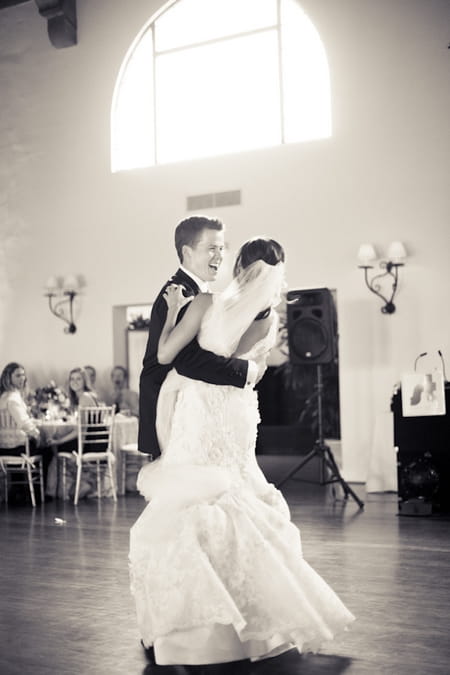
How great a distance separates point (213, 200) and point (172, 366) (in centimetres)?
593

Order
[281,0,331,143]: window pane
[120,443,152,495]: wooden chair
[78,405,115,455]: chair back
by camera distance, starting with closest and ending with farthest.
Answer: [78,405,115,455]: chair back
[120,443,152,495]: wooden chair
[281,0,331,143]: window pane

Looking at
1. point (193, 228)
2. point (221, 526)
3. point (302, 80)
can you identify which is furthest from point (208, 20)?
point (221, 526)

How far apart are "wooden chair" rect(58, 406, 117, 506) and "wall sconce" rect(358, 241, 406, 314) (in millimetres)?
2768

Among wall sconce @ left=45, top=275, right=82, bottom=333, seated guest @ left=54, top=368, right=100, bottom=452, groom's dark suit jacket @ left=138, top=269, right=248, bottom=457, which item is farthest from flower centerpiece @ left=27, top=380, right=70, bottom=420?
groom's dark suit jacket @ left=138, top=269, right=248, bottom=457

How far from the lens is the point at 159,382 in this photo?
2848 mm

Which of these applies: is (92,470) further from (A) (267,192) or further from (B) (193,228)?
(B) (193,228)

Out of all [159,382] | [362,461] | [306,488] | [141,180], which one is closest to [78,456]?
[306,488]

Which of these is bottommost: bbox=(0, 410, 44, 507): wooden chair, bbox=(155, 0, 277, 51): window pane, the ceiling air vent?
bbox=(0, 410, 44, 507): wooden chair

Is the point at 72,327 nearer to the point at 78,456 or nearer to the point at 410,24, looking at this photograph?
the point at 78,456

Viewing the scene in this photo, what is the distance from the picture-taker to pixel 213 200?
8516 mm

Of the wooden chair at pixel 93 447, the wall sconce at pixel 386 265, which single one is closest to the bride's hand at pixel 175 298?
the wooden chair at pixel 93 447

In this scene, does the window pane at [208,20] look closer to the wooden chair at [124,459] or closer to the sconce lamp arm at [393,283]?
the sconce lamp arm at [393,283]

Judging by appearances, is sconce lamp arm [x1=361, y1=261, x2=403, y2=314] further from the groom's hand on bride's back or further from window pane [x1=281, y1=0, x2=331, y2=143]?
the groom's hand on bride's back

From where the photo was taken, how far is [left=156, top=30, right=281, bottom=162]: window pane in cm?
842
